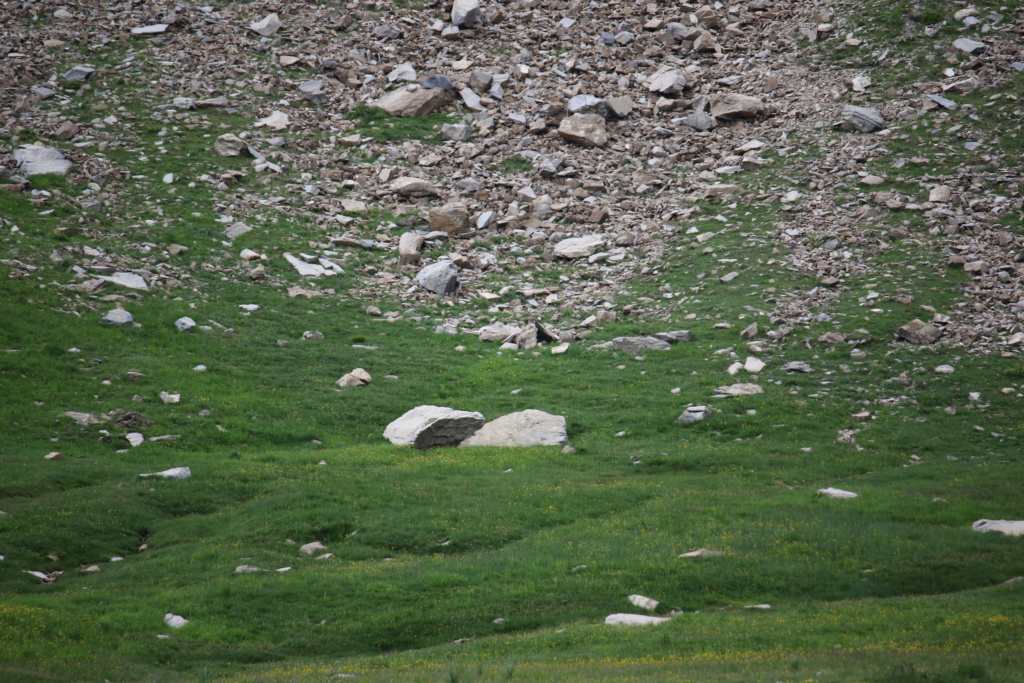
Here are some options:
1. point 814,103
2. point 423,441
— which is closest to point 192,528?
point 423,441

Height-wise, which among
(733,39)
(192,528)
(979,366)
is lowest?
(192,528)

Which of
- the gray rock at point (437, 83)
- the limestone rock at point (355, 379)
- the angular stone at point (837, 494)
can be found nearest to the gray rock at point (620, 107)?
the gray rock at point (437, 83)

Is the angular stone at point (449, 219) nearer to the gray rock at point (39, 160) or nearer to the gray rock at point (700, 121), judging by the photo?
the gray rock at point (700, 121)

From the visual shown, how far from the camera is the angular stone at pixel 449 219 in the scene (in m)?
49.1

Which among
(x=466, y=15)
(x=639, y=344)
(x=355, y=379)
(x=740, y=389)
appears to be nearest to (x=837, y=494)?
(x=740, y=389)

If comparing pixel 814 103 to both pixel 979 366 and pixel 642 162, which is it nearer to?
pixel 642 162

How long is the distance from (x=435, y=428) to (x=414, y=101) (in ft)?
112

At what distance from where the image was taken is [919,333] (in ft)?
116

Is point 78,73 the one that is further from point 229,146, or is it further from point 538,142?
point 538,142

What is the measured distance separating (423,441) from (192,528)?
10.6 metres

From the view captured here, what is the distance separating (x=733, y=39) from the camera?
2427 inches

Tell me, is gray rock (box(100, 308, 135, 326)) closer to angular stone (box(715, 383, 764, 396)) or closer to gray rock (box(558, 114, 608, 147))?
angular stone (box(715, 383, 764, 396))

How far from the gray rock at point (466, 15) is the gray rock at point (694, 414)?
45.2 metres

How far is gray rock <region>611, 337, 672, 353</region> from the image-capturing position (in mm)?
38750
